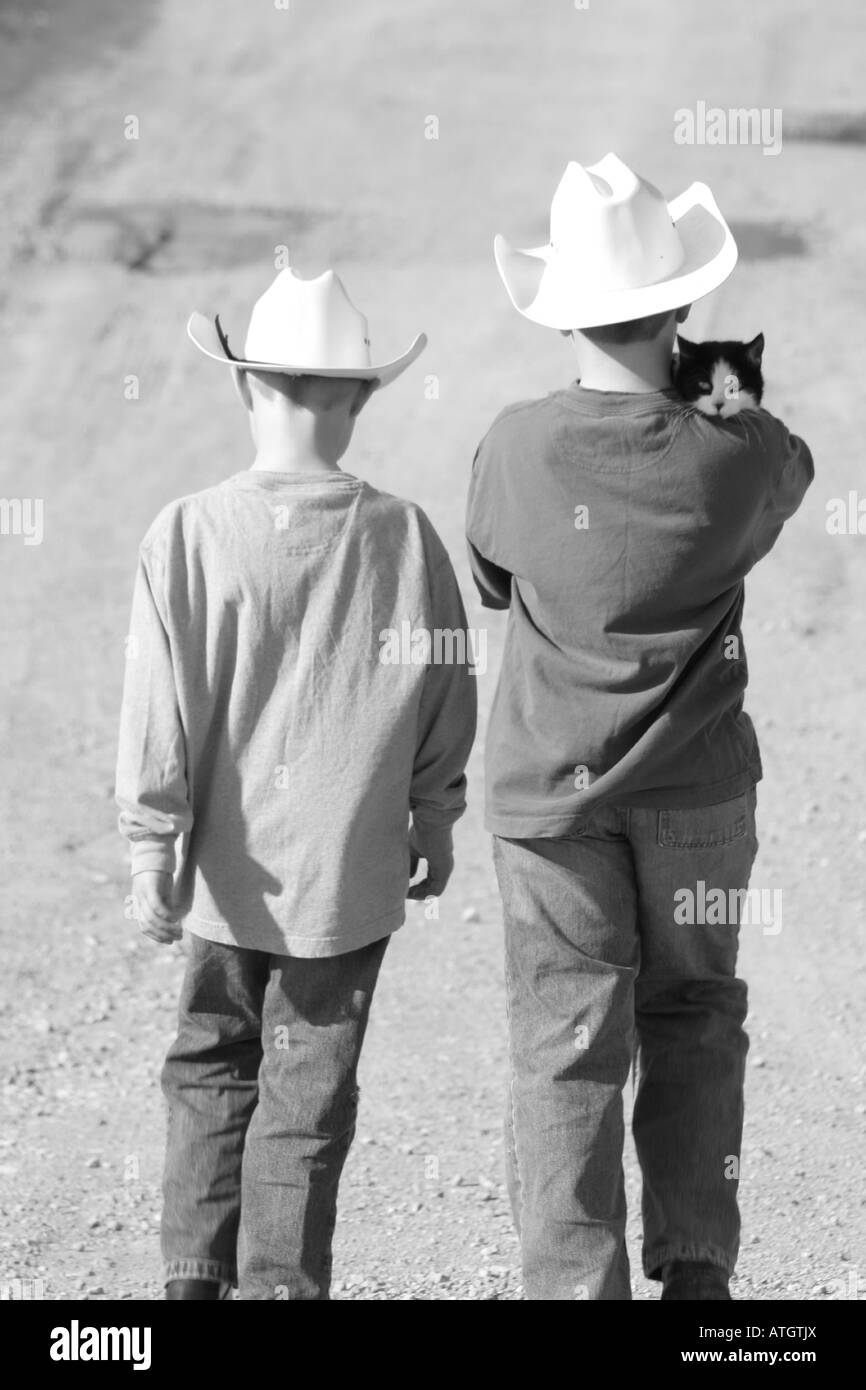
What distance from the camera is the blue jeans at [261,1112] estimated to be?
263 cm

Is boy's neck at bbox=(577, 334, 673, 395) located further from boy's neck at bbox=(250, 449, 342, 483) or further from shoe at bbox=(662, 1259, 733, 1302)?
shoe at bbox=(662, 1259, 733, 1302)

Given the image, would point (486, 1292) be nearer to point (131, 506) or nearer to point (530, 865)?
point (530, 865)

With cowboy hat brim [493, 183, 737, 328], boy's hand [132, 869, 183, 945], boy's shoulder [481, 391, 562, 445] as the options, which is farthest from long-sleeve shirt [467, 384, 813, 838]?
boy's hand [132, 869, 183, 945]

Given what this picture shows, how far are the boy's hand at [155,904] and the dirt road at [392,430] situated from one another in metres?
0.91

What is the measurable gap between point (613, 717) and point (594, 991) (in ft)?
1.36

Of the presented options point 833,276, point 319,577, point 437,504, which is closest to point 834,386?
point 833,276

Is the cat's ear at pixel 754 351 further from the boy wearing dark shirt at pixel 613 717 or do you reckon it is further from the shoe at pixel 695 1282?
the shoe at pixel 695 1282

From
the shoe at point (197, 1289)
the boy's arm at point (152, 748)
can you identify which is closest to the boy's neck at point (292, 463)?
the boy's arm at point (152, 748)

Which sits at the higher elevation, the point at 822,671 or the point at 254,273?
the point at 254,273

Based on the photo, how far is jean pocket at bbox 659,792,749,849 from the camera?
2.59m

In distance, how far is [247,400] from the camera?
2.75 metres

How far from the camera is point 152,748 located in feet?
8.59

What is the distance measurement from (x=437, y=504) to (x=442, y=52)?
6251 millimetres

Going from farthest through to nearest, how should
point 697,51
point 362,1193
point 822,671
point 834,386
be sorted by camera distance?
point 697,51 < point 834,386 < point 822,671 < point 362,1193
